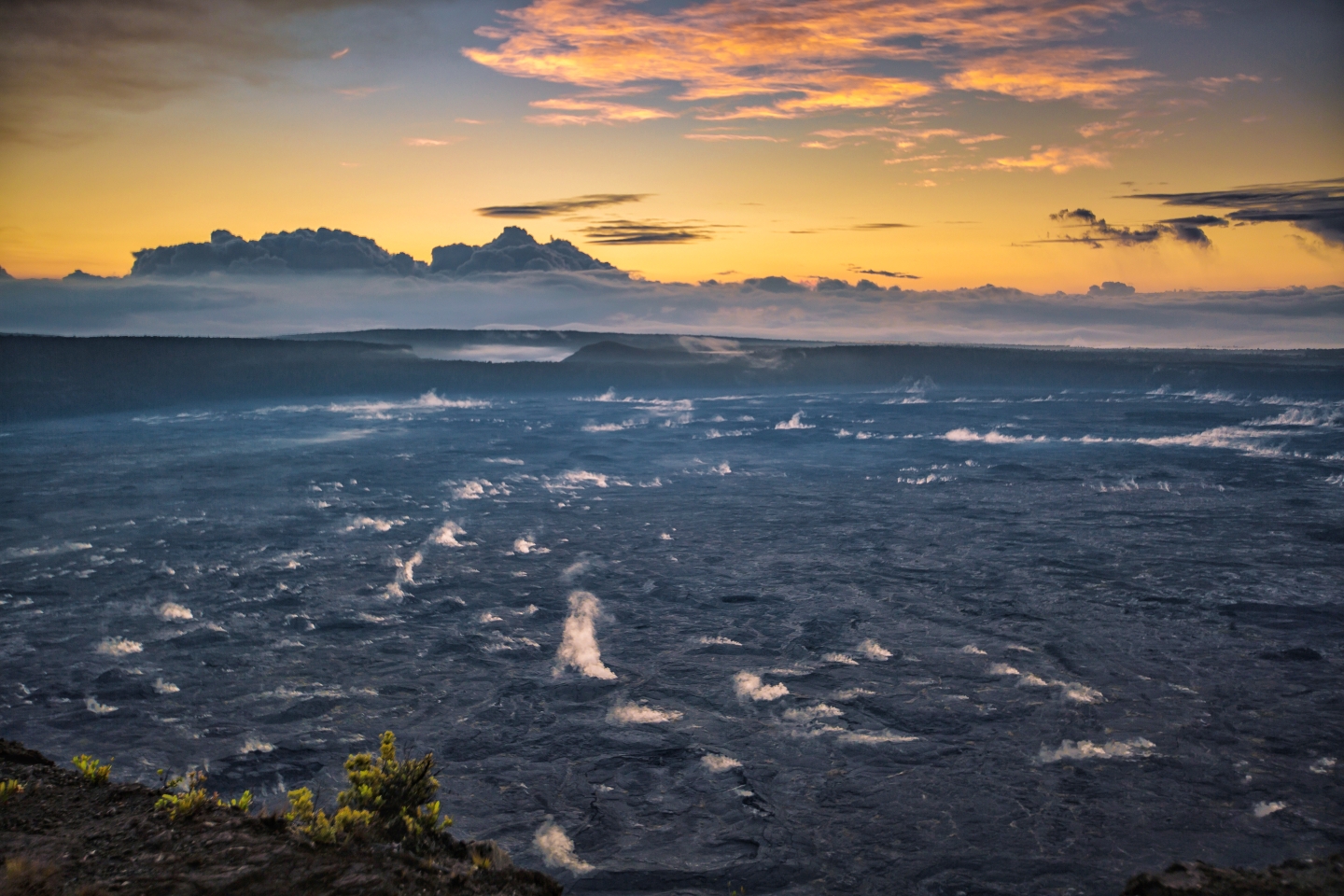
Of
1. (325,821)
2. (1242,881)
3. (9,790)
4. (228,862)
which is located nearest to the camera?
(228,862)

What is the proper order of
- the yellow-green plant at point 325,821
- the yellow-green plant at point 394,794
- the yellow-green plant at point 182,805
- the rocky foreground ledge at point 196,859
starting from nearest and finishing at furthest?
the rocky foreground ledge at point 196,859, the yellow-green plant at point 325,821, the yellow-green plant at point 182,805, the yellow-green plant at point 394,794

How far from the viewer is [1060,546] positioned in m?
25.3

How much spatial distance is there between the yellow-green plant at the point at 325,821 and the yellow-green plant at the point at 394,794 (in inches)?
6.5

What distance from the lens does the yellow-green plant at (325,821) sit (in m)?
5.99

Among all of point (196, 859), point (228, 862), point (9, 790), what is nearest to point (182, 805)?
point (196, 859)

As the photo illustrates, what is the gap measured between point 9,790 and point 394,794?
293 centimetres

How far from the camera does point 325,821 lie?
605 cm

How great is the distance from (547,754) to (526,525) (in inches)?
741

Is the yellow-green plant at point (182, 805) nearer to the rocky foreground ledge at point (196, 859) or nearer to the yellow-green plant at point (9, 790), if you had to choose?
the rocky foreground ledge at point (196, 859)

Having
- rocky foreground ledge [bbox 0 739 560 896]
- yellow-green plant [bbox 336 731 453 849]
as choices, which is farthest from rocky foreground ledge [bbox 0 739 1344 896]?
yellow-green plant [bbox 336 731 453 849]

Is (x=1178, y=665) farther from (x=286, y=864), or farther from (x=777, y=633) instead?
(x=286, y=864)

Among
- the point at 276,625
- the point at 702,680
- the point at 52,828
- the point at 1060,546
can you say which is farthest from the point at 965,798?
the point at 1060,546

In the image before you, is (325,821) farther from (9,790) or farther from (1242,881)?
(1242,881)

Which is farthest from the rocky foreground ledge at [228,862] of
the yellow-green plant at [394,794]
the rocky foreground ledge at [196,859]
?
the yellow-green plant at [394,794]
